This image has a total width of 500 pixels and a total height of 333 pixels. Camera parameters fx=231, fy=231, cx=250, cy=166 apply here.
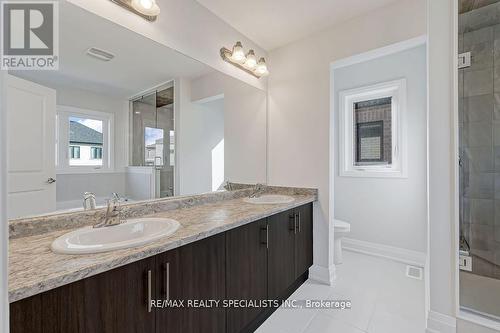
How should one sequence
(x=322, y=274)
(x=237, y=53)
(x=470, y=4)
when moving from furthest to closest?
(x=322, y=274) < (x=237, y=53) < (x=470, y=4)

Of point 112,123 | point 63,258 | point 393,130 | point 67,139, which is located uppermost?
point 393,130

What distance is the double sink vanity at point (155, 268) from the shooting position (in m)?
0.74

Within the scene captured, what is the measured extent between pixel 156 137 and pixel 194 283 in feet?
3.45

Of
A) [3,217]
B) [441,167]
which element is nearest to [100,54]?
[3,217]

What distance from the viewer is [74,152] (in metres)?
1.27

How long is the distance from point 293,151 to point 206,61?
1.20 meters

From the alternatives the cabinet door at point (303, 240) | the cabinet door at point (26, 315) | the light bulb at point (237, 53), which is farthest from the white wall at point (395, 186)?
the cabinet door at point (26, 315)

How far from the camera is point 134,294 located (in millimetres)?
915

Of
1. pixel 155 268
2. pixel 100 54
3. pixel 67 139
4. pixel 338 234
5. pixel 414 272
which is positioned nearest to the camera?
pixel 155 268

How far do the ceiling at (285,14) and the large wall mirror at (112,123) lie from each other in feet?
1.65

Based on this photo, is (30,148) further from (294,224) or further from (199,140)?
(294,224)

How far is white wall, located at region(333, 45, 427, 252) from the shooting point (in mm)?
2518

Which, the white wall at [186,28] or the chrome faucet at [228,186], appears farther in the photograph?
the chrome faucet at [228,186]

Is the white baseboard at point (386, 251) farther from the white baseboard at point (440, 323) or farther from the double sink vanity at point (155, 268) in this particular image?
the double sink vanity at point (155, 268)
